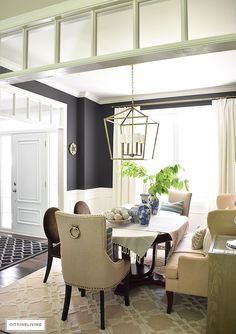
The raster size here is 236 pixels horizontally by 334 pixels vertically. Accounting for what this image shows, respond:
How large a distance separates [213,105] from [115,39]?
103 inches

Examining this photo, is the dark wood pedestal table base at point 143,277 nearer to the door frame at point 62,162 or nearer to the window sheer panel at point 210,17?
the door frame at point 62,162

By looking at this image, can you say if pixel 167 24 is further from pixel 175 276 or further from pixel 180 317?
pixel 180 317

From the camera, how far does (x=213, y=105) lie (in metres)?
4.98

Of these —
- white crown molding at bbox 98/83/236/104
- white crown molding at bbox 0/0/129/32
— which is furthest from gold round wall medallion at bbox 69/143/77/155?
white crown molding at bbox 0/0/129/32

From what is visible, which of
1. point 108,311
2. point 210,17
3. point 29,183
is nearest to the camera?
point 210,17

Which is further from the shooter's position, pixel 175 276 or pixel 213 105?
pixel 213 105

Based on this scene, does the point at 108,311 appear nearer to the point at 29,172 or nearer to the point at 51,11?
the point at 51,11

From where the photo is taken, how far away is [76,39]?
2.98 metres

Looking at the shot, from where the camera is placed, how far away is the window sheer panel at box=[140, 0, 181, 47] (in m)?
2.44

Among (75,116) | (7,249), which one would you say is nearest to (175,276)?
(7,249)

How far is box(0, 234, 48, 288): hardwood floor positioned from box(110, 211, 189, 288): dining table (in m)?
1.40

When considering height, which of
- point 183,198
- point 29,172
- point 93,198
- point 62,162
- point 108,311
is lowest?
point 108,311

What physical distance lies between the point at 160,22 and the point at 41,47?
1.39 meters

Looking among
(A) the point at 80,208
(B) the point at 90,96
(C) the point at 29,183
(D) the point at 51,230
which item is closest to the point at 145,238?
(D) the point at 51,230
